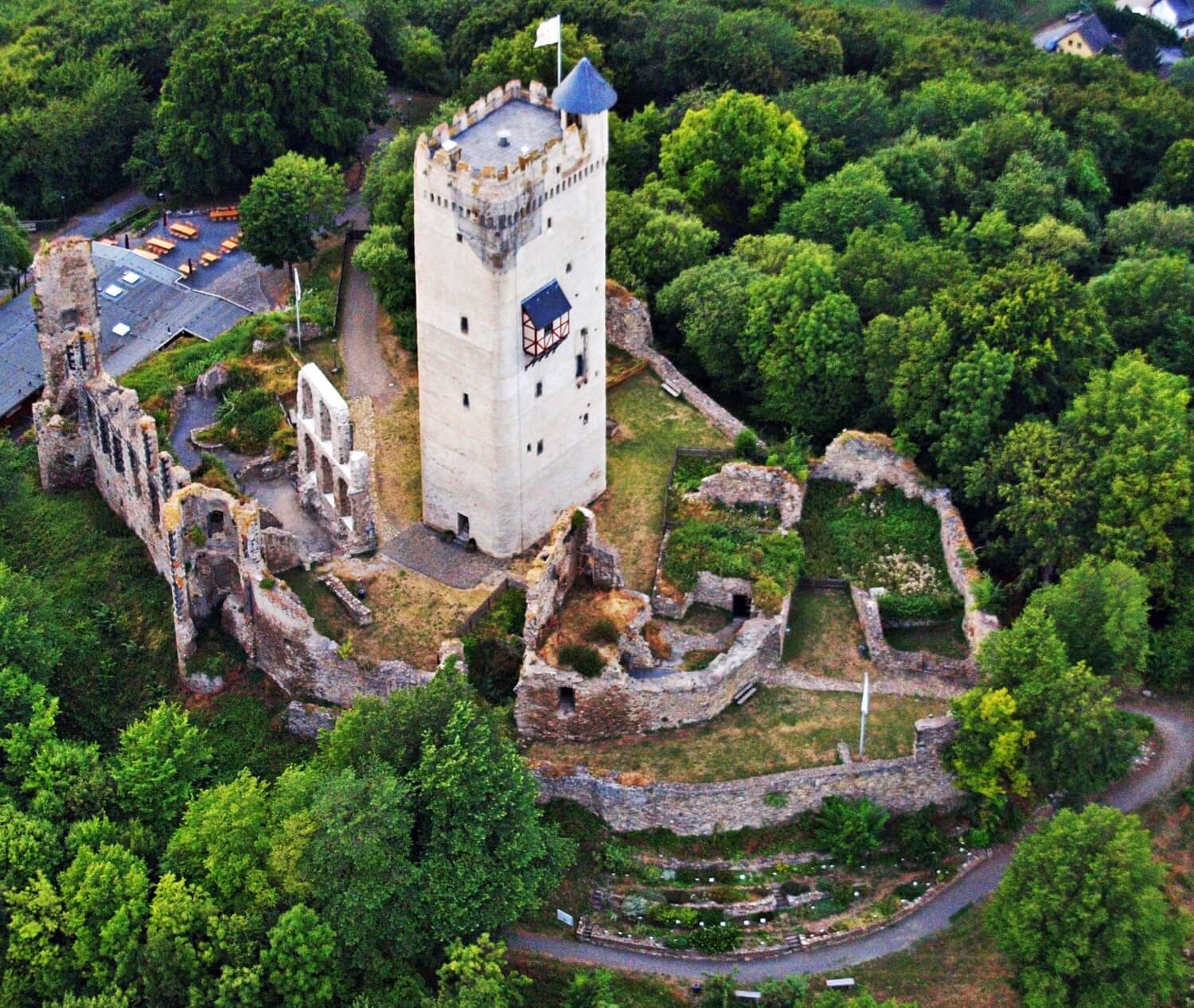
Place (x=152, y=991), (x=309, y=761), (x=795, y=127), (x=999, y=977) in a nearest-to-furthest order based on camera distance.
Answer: (x=152, y=991) → (x=999, y=977) → (x=309, y=761) → (x=795, y=127)

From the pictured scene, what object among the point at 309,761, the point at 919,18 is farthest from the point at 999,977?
the point at 919,18

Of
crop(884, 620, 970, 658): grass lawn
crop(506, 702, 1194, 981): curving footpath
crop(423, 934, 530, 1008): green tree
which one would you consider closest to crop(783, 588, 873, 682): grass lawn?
crop(884, 620, 970, 658): grass lawn

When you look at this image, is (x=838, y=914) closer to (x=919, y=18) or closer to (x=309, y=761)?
(x=309, y=761)

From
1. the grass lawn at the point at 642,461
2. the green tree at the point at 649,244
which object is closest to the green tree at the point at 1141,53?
the green tree at the point at 649,244

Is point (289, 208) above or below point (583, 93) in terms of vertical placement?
below

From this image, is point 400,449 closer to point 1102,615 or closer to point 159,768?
point 159,768

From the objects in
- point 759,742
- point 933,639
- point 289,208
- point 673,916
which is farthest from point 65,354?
point 933,639
